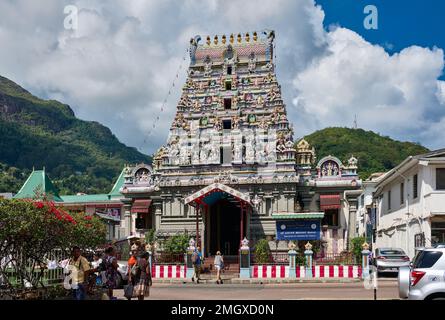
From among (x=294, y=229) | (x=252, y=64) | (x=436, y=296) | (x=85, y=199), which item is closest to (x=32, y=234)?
(x=436, y=296)

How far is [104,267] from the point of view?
1675 centimetres

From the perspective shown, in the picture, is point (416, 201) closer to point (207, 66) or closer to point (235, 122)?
point (235, 122)

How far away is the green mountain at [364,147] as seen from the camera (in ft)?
295

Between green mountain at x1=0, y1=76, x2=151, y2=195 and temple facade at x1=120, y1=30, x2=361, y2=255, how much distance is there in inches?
2443

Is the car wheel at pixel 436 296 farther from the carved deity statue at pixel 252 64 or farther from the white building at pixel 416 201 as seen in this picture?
the carved deity statue at pixel 252 64

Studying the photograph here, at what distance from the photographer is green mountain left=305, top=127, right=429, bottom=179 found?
89.9 m

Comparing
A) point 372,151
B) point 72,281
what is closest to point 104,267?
point 72,281

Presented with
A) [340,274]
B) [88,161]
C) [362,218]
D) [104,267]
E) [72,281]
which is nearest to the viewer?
[72,281]

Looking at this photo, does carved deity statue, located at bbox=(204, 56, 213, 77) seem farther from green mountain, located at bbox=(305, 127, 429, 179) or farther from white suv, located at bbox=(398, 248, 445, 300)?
green mountain, located at bbox=(305, 127, 429, 179)

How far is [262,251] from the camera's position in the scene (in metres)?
37.4

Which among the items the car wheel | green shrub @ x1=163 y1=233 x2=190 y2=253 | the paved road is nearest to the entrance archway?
green shrub @ x1=163 y1=233 x2=190 y2=253

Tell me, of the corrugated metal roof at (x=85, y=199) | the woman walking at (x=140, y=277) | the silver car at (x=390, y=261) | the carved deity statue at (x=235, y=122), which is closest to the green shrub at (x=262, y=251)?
the silver car at (x=390, y=261)
